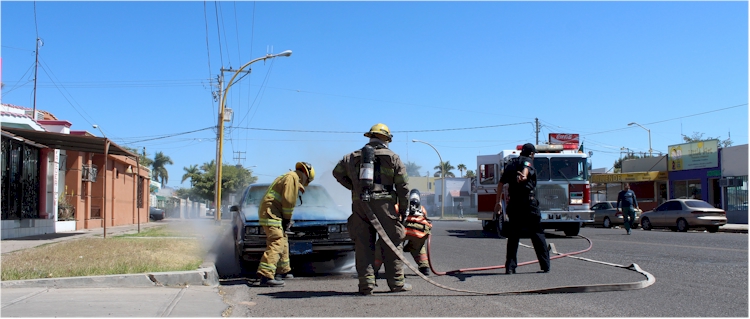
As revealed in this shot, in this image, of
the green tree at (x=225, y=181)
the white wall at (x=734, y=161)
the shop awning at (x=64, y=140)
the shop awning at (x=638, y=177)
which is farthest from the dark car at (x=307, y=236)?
the green tree at (x=225, y=181)

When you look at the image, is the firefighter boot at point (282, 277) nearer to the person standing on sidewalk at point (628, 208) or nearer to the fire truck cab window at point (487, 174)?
the fire truck cab window at point (487, 174)

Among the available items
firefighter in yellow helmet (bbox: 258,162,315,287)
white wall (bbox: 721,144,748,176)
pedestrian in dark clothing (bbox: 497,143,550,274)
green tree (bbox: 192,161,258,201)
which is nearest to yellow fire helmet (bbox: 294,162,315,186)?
firefighter in yellow helmet (bbox: 258,162,315,287)

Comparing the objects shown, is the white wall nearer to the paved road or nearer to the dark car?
the paved road

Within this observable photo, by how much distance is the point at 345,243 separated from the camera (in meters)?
8.41

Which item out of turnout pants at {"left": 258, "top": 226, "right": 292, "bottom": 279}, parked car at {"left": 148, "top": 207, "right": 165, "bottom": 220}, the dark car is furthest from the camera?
parked car at {"left": 148, "top": 207, "right": 165, "bottom": 220}

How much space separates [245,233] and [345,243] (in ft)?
4.28

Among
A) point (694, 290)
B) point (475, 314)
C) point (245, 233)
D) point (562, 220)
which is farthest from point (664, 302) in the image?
point (562, 220)

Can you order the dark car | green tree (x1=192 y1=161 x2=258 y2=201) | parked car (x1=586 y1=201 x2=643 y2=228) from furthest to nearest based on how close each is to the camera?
green tree (x1=192 y1=161 x2=258 y2=201), parked car (x1=586 y1=201 x2=643 y2=228), the dark car

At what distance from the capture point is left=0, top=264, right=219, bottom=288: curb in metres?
6.68

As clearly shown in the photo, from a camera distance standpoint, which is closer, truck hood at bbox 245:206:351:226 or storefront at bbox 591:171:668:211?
truck hood at bbox 245:206:351:226

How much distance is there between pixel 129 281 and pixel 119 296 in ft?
2.57

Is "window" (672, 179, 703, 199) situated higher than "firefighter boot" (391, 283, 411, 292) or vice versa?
"window" (672, 179, 703, 199)

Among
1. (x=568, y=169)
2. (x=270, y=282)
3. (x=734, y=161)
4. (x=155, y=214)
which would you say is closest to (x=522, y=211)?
(x=270, y=282)

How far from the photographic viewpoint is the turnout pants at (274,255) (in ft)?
23.0
